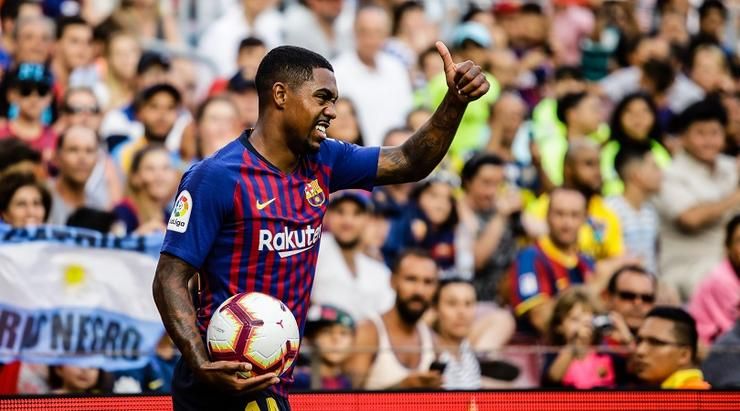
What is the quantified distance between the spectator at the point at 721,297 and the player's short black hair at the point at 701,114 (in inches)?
99.3

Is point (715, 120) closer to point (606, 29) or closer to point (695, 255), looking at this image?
point (695, 255)

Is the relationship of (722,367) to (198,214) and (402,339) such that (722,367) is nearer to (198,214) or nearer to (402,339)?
(402,339)

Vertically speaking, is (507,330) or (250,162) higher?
(250,162)

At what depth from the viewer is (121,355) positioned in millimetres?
10164

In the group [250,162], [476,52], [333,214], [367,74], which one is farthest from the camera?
[476,52]

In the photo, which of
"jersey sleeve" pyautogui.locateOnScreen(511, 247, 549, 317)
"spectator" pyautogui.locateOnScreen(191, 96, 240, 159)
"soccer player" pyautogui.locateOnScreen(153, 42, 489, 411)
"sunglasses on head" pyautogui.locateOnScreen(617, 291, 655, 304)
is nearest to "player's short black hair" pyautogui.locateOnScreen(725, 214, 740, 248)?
"sunglasses on head" pyautogui.locateOnScreen(617, 291, 655, 304)

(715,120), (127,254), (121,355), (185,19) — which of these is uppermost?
(185,19)

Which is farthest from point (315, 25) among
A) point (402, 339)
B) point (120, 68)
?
point (402, 339)

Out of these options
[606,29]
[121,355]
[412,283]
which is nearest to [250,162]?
[121,355]

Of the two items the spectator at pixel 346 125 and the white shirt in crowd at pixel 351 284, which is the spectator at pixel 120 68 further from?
the white shirt in crowd at pixel 351 284

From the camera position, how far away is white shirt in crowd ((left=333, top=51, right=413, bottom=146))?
15.9 m

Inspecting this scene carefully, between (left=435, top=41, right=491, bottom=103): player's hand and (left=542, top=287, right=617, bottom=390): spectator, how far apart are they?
3694mm

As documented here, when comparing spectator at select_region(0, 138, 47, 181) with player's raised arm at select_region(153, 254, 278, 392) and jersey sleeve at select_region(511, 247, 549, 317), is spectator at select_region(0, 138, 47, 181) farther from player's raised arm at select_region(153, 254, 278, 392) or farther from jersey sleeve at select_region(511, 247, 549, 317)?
player's raised arm at select_region(153, 254, 278, 392)

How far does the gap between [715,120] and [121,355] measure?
7371mm
